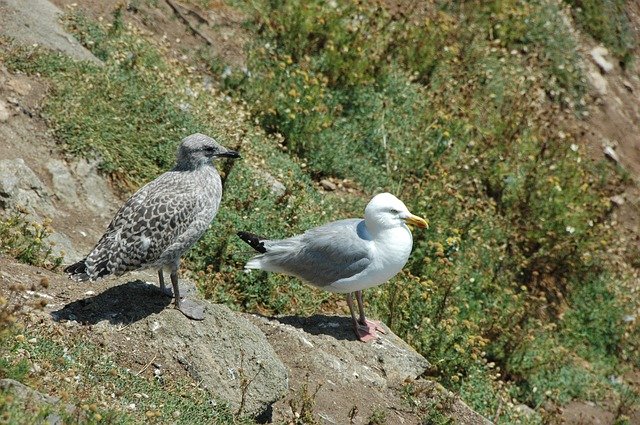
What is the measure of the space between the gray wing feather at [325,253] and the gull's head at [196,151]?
0.96m

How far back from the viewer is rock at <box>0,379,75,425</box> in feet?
16.3

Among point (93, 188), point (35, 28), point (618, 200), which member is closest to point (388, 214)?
point (93, 188)

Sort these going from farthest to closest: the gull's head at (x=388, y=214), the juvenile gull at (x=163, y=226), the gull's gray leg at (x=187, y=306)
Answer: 1. the gull's head at (x=388, y=214)
2. the gull's gray leg at (x=187, y=306)
3. the juvenile gull at (x=163, y=226)

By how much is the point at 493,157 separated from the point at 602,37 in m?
5.34

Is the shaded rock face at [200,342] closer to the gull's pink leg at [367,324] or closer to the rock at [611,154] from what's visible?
the gull's pink leg at [367,324]

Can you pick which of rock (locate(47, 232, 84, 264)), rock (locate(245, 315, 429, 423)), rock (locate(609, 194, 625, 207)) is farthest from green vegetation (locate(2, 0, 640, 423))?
rock (locate(47, 232, 84, 264))

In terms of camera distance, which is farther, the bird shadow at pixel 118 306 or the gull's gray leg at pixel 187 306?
the gull's gray leg at pixel 187 306

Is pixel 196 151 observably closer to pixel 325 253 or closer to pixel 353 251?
pixel 325 253

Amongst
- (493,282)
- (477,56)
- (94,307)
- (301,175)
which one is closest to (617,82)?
(477,56)

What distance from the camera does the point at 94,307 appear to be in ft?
21.8

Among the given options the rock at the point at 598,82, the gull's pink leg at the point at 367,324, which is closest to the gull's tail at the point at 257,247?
the gull's pink leg at the point at 367,324

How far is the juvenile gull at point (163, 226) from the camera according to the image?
6.52m

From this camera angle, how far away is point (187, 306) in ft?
22.1

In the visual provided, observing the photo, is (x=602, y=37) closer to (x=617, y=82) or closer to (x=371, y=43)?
(x=617, y=82)
